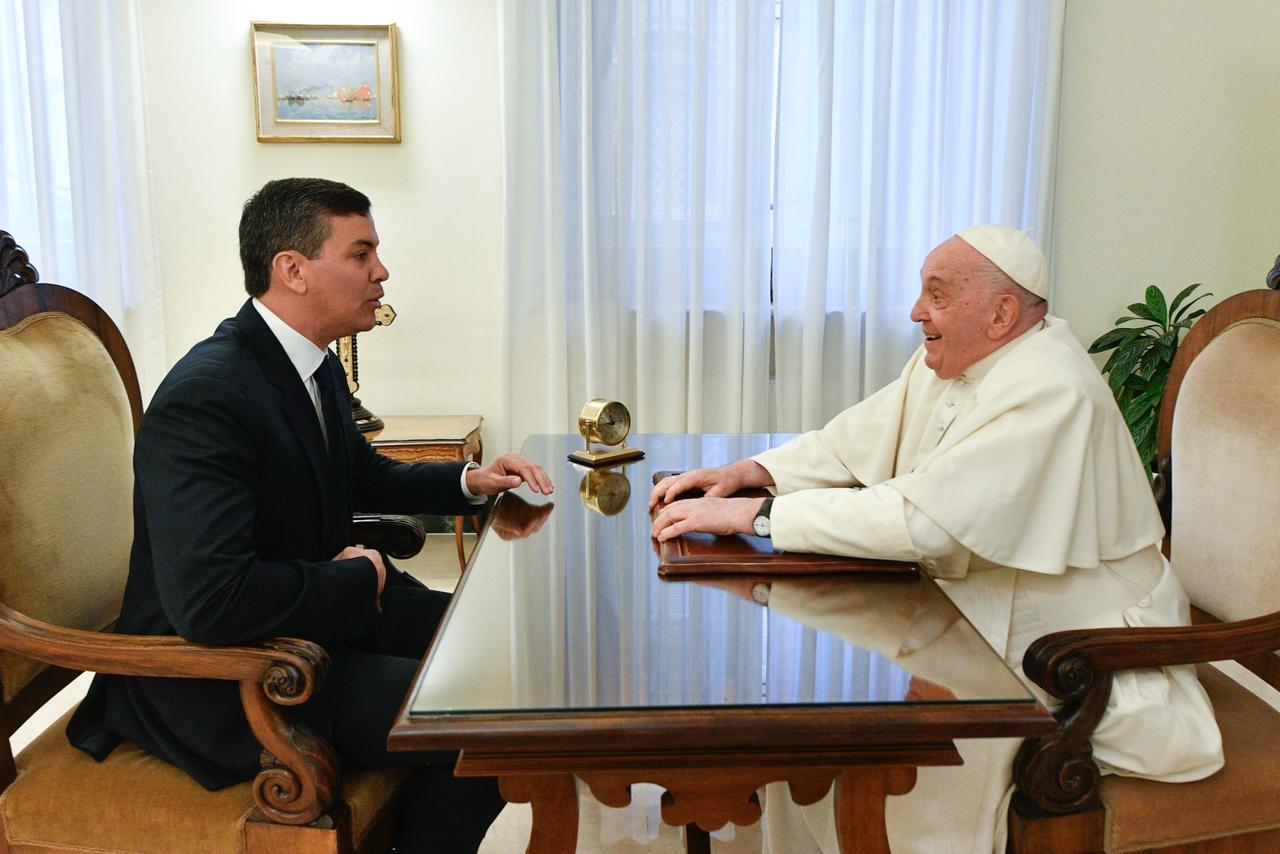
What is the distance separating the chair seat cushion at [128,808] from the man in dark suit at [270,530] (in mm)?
36

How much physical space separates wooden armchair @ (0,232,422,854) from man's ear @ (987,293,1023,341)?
129 centimetres

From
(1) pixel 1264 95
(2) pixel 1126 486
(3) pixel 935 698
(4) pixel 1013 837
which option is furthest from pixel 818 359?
(3) pixel 935 698

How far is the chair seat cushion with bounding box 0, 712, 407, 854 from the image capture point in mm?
1511

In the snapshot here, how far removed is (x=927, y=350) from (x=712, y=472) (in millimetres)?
489

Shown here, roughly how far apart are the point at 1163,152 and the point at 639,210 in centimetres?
231

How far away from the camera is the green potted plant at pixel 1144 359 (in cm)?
425

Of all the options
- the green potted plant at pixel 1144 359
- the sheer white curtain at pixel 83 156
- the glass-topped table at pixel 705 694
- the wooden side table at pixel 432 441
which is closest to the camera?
the glass-topped table at pixel 705 694

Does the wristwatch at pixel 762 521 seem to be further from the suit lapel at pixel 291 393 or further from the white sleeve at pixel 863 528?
the suit lapel at pixel 291 393

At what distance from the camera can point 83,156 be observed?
13.4 ft

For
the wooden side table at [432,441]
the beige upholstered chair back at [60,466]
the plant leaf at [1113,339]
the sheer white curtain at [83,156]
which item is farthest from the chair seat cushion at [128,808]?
the plant leaf at [1113,339]

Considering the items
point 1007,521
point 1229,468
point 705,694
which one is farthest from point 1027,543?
point 705,694

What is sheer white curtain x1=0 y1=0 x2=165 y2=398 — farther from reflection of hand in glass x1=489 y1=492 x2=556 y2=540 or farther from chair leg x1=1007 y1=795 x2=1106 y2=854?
chair leg x1=1007 y1=795 x2=1106 y2=854

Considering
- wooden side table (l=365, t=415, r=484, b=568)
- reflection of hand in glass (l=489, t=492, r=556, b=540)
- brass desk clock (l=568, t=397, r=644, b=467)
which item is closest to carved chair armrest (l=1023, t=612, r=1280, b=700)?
reflection of hand in glass (l=489, t=492, r=556, b=540)

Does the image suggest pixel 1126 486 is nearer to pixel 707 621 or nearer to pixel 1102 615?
pixel 1102 615
